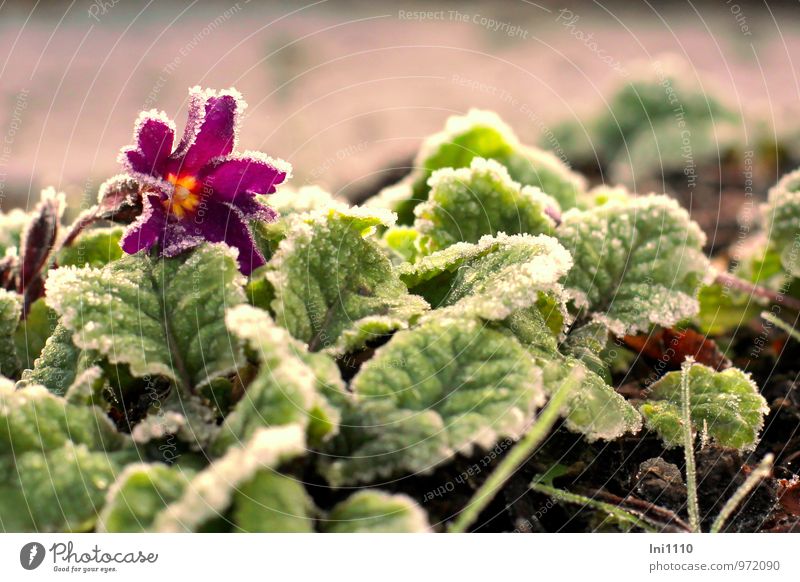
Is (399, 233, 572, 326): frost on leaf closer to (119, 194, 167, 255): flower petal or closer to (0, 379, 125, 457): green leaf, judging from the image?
(119, 194, 167, 255): flower petal

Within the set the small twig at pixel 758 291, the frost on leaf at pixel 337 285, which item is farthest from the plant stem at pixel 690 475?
the small twig at pixel 758 291

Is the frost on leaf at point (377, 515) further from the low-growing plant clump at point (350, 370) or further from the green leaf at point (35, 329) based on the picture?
the green leaf at point (35, 329)

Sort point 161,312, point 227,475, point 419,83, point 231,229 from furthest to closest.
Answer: point 419,83
point 231,229
point 161,312
point 227,475

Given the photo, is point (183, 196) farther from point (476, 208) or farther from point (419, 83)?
point (419, 83)

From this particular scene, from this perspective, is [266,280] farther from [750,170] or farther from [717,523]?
[750,170]

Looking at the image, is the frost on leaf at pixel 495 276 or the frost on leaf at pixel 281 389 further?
the frost on leaf at pixel 495 276

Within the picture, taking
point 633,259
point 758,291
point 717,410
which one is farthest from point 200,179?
point 758,291
